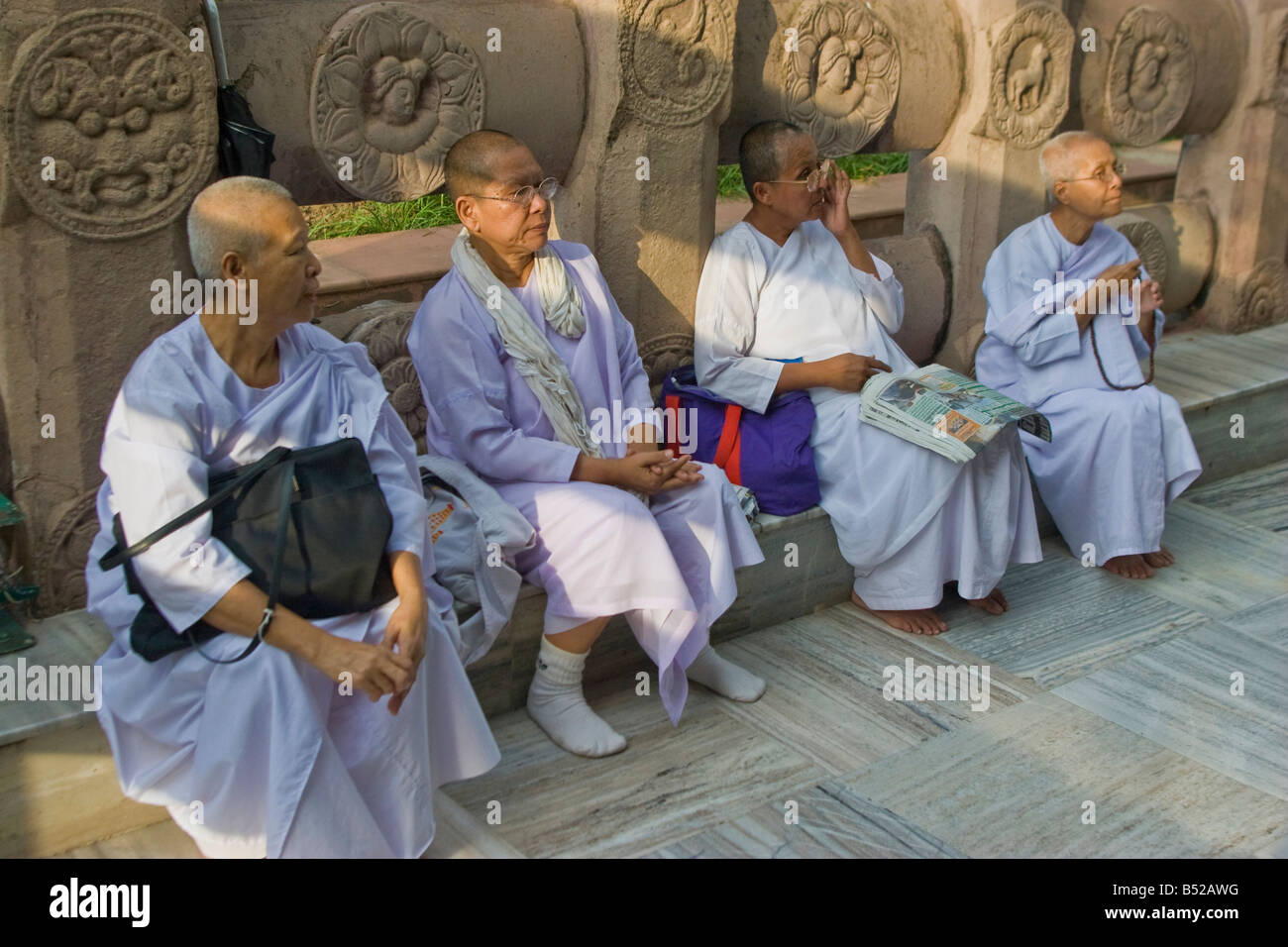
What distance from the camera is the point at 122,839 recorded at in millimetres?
3240

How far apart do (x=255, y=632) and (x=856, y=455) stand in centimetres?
216

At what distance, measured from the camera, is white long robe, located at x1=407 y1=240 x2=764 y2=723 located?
3.68 m

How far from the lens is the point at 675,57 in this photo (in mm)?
4410

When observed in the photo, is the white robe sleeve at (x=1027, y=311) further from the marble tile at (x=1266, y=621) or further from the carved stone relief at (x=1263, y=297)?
the carved stone relief at (x=1263, y=297)

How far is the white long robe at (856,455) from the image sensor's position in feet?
14.4

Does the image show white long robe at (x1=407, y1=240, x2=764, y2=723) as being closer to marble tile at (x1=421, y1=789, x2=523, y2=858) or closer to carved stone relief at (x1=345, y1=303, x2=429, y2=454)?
carved stone relief at (x1=345, y1=303, x2=429, y2=454)

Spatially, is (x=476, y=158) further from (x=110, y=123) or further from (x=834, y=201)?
(x=834, y=201)

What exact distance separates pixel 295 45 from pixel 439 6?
485mm

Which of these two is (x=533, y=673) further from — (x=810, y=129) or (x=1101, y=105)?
(x=1101, y=105)

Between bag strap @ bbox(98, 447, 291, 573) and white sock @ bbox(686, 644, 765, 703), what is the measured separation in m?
1.50

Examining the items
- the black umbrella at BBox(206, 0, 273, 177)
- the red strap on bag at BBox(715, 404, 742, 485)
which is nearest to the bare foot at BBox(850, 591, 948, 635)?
the red strap on bag at BBox(715, 404, 742, 485)

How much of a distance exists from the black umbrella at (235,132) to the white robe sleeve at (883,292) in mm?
2054

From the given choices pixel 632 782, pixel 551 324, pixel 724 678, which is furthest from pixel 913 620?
pixel 551 324

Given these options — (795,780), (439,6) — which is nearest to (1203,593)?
(795,780)
